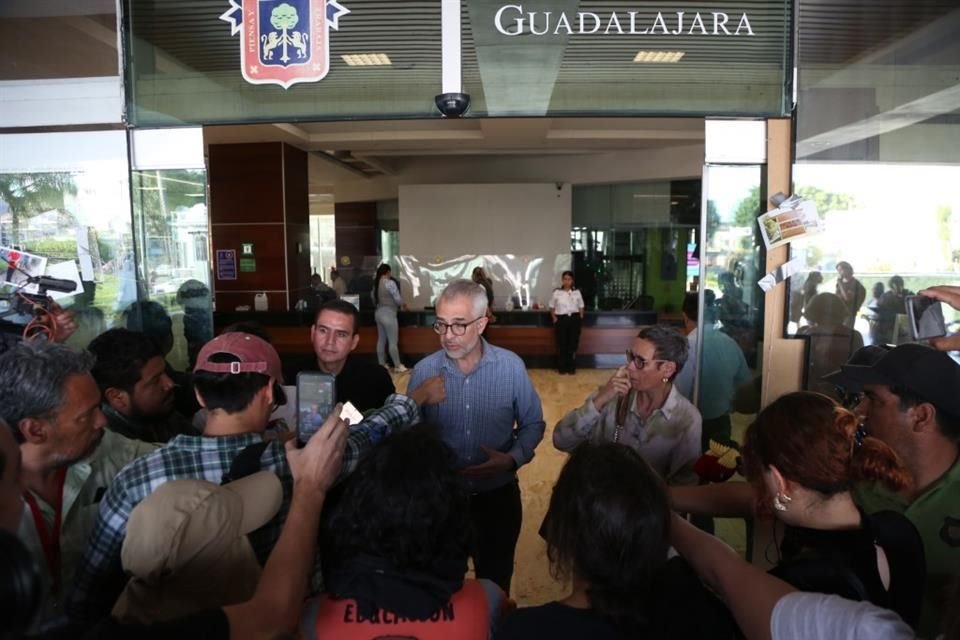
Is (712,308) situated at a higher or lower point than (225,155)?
lower

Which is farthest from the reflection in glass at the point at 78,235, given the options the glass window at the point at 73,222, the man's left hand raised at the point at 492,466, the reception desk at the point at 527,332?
the reception desk at the point at 527,332

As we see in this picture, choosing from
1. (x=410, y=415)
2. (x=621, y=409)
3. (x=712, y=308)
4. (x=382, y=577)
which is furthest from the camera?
(x=712, y=308)

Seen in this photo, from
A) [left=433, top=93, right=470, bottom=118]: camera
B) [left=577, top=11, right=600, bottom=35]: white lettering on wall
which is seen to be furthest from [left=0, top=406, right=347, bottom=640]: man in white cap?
[left=577, top=11, right=600, bottom=35]: white lettering on wall

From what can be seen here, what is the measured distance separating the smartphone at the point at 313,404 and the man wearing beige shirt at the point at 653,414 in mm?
1024

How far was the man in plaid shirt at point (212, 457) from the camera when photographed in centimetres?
119

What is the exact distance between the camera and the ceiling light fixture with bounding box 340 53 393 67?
8.47 feet

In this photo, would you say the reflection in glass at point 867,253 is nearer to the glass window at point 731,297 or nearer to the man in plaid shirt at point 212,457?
the glass window at point 731,297

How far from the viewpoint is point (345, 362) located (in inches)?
94.6

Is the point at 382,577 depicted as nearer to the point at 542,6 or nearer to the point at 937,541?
the point at 937,541

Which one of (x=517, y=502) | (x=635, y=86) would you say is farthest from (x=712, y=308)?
(x=517, y=502)

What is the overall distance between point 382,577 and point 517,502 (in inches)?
51.0

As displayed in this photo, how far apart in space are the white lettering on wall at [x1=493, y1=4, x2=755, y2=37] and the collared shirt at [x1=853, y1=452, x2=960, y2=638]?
192 cm

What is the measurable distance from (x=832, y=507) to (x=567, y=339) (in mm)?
7552

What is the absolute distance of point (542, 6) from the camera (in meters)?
2.52
